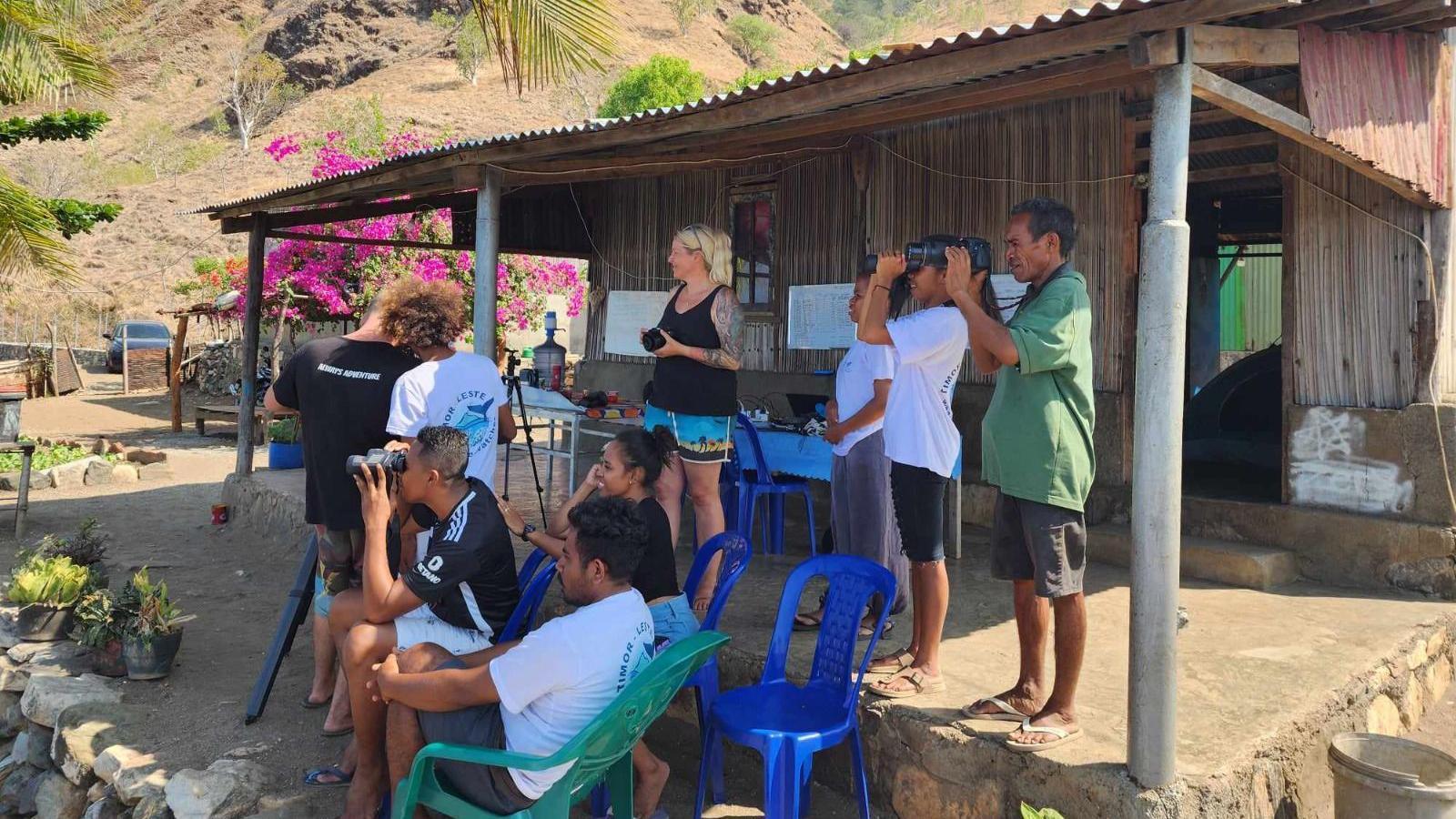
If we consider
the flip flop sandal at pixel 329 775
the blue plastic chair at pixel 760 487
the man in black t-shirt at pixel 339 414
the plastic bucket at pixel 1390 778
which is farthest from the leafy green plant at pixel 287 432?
the plastic bucket at pixel 1390 778

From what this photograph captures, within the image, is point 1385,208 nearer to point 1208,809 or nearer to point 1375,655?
point 1375,655

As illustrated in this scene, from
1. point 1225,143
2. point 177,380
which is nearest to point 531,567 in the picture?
point 1225,143

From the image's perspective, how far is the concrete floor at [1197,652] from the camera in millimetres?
3320

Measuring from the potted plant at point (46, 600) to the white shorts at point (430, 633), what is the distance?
3.58 m

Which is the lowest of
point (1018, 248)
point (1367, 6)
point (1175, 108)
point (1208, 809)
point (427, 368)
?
point (1208, 809)

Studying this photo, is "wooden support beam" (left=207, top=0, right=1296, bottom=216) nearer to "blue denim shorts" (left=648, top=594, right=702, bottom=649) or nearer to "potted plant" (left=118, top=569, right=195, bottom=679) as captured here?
"blue denim shorts" (left=648, top=594, right=702, bottom=649)

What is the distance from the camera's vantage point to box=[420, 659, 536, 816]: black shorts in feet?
9.25

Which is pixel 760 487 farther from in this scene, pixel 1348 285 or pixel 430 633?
pixel 1348 285

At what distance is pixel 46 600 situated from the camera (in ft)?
18.7

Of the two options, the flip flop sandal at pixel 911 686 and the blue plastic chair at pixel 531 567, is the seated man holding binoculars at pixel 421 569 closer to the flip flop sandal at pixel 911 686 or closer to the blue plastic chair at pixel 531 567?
the blue plastic chair at pixel 531 567

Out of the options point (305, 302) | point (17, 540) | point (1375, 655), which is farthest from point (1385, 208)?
point (305, 302)

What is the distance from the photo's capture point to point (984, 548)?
6.23m

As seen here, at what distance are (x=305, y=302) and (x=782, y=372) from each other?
30.9ft

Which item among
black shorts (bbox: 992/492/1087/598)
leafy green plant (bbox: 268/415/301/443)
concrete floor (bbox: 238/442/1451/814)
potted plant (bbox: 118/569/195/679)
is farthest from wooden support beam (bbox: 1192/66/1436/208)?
leafy green plant (bbox: 268/415/301/443)
